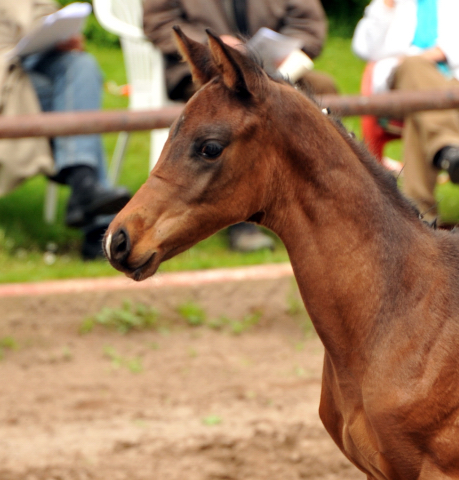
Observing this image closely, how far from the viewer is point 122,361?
409cm

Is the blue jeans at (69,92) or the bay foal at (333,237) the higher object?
the bay foal at (333,237)

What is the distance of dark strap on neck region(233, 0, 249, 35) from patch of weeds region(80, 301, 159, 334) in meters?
1.82

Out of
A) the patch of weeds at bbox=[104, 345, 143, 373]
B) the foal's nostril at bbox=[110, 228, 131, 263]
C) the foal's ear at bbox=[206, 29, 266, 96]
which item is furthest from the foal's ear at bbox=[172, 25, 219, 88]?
the patch of weeds at bbox=[104, 345, 143, 373]

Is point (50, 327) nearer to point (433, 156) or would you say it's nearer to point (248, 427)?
point (248, 427)

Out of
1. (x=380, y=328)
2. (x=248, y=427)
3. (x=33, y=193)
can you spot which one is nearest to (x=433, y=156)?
(x=248, y=427)

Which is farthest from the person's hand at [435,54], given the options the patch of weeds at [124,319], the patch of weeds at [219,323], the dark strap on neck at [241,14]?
the patch of weeds at [124,319]

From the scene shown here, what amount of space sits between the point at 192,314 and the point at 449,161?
1.72 meters

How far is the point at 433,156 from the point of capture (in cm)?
450

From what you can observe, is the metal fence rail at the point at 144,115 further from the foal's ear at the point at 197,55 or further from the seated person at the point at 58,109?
the foal's ear at the point at 197,55

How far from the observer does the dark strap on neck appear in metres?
4.70

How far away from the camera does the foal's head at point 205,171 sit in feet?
6.39

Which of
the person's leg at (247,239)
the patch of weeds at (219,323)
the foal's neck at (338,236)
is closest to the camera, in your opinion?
the foal's neck at (338,236)

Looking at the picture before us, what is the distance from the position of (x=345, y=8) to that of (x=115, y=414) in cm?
934

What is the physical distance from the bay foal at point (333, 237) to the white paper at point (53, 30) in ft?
8.77
